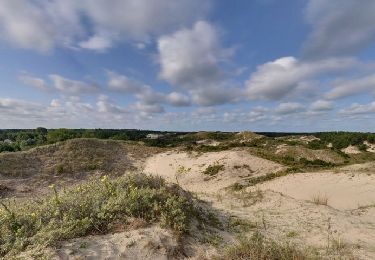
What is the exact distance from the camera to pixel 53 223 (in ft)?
21.9

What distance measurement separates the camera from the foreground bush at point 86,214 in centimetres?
618

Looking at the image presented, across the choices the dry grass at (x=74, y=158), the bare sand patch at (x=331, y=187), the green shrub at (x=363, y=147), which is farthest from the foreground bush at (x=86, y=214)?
the green shrub at (x=363, y=147)

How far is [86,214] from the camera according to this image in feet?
23.7

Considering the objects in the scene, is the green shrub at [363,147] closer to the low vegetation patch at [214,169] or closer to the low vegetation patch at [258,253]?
the low vegetation patch at [214,169]

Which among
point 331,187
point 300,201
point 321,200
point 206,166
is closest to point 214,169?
point 206,166

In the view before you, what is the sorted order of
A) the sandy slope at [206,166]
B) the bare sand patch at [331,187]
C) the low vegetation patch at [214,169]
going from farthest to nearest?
the low vegetation patch at [214,169], the sandy slope at [206,166], the bare sand patch at [331,187]

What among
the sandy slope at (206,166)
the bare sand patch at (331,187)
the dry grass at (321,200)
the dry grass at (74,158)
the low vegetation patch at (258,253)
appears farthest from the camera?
the dry grass at (74,158)

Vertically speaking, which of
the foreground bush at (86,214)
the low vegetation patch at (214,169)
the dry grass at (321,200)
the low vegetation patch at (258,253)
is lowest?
the dry grass at (321,200)

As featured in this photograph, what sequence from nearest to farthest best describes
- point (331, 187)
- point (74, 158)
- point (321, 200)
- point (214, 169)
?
point (321, 200) → point (331, 187) → point (214, 169) → point (74, 158)

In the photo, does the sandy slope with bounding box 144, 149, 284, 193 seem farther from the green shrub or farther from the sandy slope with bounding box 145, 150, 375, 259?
the green shrub

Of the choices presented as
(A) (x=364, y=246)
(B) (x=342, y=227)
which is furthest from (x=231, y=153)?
(A) (x=364, y=246)

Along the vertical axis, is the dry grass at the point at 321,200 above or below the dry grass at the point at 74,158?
below

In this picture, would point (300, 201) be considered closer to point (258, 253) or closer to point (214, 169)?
point (258, 253)

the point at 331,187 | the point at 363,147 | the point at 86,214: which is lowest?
the point at 331,187
